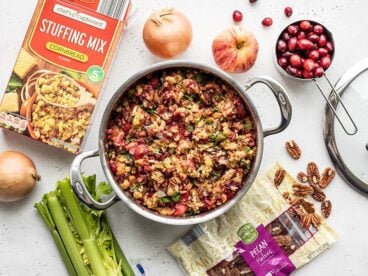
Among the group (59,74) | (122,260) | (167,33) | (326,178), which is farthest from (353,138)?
(59,74)

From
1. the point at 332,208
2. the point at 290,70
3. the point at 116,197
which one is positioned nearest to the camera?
the point at 116,197

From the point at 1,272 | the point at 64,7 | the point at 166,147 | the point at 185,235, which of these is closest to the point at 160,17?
the point at 64,7

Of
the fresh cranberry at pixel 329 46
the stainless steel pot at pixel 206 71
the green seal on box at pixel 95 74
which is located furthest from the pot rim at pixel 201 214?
the fresh cranberry at pixel 329 46

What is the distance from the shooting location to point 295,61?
1.70 metres

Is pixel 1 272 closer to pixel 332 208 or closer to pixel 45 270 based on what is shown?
pixel 45 270

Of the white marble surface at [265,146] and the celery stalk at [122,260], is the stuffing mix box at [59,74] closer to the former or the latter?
the white marble surface at [265,146]

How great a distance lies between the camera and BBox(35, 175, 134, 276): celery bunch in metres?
1.74

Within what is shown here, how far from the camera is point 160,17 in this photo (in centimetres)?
168

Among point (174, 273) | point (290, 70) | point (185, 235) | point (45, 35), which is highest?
point (290, 70)

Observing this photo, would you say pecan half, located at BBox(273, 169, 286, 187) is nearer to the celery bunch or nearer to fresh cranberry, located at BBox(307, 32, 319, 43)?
fresh cranberry, located at BBox(307, 32, 319, 43)

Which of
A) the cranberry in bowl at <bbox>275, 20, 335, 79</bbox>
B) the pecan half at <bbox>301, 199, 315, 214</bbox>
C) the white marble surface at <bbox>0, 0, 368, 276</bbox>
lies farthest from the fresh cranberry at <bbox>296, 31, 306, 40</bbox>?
the pecan half at <bbox>301, 199, 315, 214</bbox>

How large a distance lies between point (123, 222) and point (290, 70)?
2.23 ft

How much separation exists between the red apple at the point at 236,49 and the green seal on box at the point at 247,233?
48cm

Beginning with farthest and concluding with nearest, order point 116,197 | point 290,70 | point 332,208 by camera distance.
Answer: point 332,208, point 290,70, point 116,197
